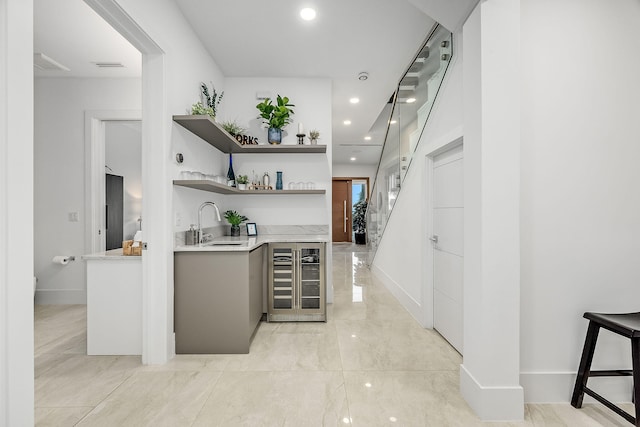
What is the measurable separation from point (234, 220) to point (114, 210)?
6.19ft

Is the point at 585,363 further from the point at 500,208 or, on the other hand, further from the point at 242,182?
the point at 242,182

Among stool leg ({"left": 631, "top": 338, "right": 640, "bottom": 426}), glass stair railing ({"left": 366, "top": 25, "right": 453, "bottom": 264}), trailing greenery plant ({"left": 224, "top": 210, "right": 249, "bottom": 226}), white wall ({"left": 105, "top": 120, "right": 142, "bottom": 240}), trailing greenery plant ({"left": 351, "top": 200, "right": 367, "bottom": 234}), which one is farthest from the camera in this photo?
trailing greenery plant ({"left": 351, "top": 200, "right": 367, "bottom": 234})

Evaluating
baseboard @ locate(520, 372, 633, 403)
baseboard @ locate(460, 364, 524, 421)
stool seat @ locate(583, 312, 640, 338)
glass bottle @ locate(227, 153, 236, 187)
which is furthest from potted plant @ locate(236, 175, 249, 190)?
stool seat @ locate(583, 312, 640, 338)

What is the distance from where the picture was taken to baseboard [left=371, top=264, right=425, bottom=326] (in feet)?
10.7

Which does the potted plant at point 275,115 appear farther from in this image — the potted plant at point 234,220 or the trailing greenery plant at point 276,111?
the potted plant at point 234,220

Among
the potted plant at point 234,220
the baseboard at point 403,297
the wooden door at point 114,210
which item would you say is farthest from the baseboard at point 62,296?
the baseboard at point 403,297

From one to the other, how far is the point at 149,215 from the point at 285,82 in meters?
2.42

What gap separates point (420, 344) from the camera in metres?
2.72

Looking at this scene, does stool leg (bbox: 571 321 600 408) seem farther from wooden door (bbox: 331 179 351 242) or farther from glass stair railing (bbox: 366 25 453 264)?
wooden door (bbox: 331 179 351 242)

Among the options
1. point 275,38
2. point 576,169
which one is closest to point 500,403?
point 576,169

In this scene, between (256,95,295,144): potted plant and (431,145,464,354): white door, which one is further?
(256,95,295,144): potted plant

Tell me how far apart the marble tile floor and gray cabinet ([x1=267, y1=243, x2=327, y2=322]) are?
25 centimetres

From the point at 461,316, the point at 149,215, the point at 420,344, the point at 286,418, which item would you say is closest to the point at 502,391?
the point at 461,316

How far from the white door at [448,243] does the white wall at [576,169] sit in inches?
27.3
